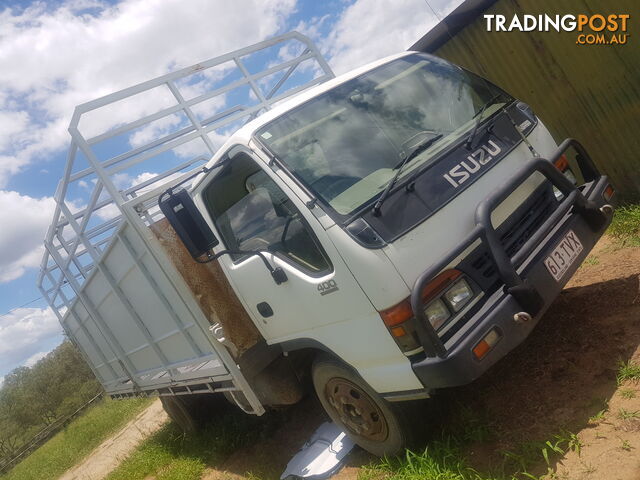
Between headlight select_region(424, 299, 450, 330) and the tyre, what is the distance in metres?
0.71

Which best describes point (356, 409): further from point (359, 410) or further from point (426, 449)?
point (426, 449)

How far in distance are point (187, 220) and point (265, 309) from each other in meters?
0.83

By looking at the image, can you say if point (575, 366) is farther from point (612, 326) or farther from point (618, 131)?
point (618, 131)

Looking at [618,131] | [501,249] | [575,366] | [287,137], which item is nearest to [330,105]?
[287,137]

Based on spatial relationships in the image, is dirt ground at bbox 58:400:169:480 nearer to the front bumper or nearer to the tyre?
the tyre

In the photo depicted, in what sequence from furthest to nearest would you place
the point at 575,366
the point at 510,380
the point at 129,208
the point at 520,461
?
the point at 129,208, the point at 510,380, the point at 575,366, the point at 520,461

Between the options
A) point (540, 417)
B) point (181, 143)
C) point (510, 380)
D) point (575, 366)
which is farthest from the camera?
point (181, 143)

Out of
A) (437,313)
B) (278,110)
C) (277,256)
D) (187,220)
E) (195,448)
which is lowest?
(195,448)

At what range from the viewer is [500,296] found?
2748 millimetres

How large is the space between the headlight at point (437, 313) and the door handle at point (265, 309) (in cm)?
123

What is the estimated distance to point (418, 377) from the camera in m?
2.73

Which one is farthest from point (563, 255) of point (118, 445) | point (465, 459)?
point (118, 445)

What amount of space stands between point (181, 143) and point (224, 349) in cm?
186

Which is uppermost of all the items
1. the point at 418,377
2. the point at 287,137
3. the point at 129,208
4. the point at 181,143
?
the point at 181,143
